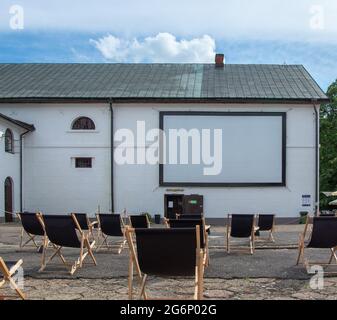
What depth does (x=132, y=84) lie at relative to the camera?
29719 millimetres

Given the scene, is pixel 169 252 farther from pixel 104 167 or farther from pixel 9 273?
pixel 104 167

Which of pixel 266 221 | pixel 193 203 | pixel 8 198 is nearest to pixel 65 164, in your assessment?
pixel 8 198

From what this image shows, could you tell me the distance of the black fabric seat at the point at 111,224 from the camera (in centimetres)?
1108

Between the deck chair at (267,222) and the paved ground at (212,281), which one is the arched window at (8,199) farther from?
the paved ground at (212,281)

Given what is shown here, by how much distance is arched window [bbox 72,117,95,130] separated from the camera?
27641 mm

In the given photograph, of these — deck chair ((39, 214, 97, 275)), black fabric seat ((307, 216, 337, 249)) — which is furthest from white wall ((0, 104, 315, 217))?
deck chair ((39, 214, 97, 275))

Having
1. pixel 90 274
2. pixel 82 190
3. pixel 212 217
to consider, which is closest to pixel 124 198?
pixel 82 190

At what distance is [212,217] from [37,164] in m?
9.64

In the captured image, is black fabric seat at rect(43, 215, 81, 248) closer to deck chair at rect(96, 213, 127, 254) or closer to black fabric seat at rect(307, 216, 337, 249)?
deck chair at rect(96, 213, 127, 254)

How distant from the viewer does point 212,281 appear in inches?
290

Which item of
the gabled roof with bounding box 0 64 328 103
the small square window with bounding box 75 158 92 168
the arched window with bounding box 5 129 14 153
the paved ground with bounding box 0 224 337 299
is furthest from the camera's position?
the gabled roof with bounding box 0 64 328 103

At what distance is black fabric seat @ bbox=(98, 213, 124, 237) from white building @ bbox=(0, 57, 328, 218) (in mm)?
15497
